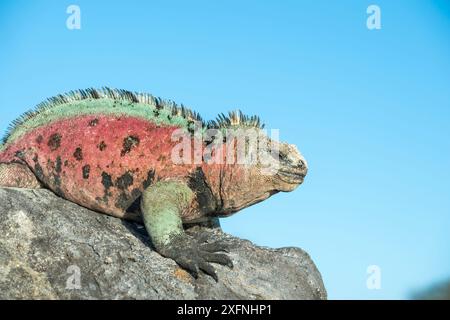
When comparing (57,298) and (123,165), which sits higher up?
(123,165)

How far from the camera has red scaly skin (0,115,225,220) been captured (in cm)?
897

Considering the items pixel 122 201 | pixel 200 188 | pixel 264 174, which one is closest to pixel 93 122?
pixel 122 201

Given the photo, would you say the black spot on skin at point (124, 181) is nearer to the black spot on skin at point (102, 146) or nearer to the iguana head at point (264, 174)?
the black spot on skin at point (102, 146)

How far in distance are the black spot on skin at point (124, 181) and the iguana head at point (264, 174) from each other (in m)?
1.32

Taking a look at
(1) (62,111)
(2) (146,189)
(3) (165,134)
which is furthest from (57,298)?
(1) (62,111)

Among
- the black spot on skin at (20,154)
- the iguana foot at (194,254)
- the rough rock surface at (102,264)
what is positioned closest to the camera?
the rough rock surface at (102,264)

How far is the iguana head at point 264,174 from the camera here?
8891 mm

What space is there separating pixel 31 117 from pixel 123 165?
2195mm

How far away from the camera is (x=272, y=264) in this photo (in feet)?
28.4

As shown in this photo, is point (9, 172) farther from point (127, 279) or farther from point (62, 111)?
point (127, 279)

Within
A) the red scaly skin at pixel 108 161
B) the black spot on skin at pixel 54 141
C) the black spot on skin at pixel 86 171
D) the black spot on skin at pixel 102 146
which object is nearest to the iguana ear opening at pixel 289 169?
the red scaly skin at pixel 108 161

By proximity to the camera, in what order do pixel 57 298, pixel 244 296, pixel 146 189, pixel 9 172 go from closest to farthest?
pixel 57 298 < pixel 244 296 < pixel 146 189 < pixel 9 172

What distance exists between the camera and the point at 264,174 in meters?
8.89

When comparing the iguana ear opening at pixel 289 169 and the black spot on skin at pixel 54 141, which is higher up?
the black spot on skin at pixel 54 141
